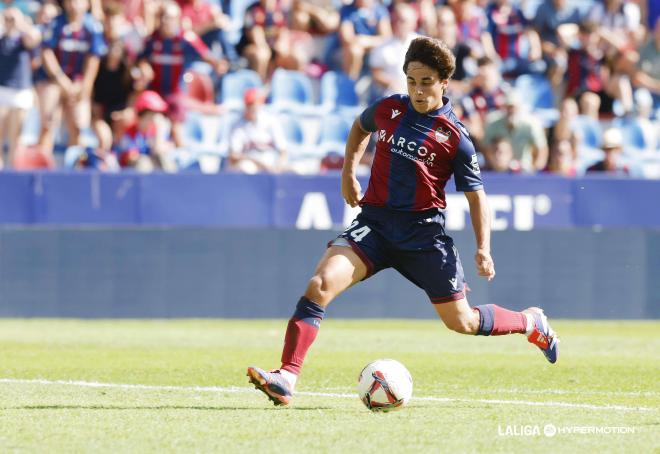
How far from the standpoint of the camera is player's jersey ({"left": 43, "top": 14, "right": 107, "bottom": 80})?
1744 centimetres

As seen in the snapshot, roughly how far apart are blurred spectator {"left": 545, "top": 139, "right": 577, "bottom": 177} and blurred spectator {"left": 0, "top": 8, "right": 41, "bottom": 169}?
22.3 feet

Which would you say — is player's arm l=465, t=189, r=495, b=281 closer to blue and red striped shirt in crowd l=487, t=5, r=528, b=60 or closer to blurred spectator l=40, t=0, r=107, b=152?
blurred spectator l=40, t=0, r=107, b=152

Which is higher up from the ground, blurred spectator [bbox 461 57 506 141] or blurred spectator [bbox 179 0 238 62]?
blurred spectator [bbox 179 0 238 62]

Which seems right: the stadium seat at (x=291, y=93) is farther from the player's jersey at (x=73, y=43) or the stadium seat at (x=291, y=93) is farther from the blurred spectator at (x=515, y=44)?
the blurred spectator at (x=515, y=44)

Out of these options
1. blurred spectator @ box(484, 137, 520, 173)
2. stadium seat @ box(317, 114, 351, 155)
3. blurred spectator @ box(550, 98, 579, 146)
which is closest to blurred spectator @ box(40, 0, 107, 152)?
stadium seat @ box(317, 114, 351, 155)

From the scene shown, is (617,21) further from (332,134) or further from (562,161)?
(332,134)

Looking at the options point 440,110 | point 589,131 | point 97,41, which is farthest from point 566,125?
point 440,110

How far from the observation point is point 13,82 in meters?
16.8

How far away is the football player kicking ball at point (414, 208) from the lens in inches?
307

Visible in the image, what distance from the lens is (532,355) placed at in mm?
12172

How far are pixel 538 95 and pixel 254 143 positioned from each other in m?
4.91

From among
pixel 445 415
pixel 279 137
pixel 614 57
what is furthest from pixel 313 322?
pixel 614 57

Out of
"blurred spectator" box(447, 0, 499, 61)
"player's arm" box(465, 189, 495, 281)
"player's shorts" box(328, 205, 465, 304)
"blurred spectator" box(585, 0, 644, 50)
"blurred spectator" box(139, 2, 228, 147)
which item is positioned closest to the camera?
"player's arm" box(465, 189, 495, 281)

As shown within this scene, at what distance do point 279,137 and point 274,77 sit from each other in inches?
53.7
